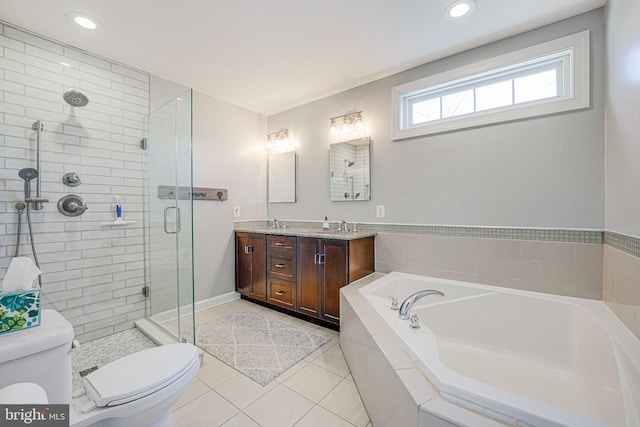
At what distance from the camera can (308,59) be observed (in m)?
2.42

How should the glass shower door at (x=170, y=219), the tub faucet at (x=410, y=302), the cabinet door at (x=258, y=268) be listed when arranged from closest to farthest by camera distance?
the tub faucet at (x=410, y=302) → the glass shower door at (x=170, y=219) → the cabinet door at (x=258, y=268)

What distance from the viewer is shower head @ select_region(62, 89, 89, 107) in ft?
7.07

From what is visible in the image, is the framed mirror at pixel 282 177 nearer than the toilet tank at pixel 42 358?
No

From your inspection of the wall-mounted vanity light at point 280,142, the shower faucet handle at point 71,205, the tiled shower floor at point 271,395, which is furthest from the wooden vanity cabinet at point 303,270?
the shower faucet handle at point 71,205

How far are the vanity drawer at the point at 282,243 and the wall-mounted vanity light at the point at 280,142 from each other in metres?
1.25

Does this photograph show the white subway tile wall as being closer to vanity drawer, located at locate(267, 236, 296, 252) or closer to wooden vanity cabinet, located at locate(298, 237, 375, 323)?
vanity drawer, located at locate(267, 236, 296, 252)

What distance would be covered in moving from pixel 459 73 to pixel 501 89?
36 centimetres

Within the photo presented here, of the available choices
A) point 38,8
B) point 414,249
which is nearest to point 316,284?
point 414,249

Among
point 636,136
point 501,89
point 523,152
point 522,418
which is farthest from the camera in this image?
point 501,89

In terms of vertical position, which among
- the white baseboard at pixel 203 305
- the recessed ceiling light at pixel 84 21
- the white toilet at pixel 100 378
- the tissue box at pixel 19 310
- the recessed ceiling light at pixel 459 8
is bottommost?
the white baseboard at pixel 203 305

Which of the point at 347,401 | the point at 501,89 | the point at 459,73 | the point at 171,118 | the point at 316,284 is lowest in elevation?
the point at 347,401

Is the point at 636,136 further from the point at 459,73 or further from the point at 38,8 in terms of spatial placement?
the point at 38,8

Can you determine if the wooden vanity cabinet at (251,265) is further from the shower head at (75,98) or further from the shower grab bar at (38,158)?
the shower head at (75,98)

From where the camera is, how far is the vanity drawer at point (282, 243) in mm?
2742
